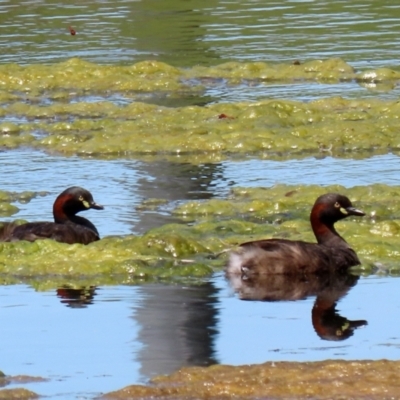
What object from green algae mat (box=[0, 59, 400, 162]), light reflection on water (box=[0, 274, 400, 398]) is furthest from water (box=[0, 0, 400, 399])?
green algae mat (box=[0, 59, 400, 162])

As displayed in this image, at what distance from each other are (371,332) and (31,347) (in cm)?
197

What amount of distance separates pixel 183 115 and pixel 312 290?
25.0ft

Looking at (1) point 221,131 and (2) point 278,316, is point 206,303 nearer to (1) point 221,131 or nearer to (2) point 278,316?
(2) point 278,316

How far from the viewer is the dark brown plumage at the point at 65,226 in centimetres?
1036

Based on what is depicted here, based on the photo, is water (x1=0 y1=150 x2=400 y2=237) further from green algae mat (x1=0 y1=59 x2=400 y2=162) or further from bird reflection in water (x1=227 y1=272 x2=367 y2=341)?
bird reflection in water (x1=227 y1=272 x2=367 y2=341)

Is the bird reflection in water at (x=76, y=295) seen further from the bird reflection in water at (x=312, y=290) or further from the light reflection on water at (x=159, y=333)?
the bird reflection in water at (x=312, y=290)

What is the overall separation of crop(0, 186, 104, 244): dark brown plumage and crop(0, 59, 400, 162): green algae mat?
349 centimetres

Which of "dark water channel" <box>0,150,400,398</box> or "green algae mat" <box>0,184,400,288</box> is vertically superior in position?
"dark water channel" <box>0,150,400,398</box>

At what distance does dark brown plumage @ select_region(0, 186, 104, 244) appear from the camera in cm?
1036

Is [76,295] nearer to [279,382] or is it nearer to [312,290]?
[312,290]

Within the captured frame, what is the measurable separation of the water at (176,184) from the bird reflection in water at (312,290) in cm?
9

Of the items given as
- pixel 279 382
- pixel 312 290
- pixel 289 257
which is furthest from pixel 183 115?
pixel 279 382

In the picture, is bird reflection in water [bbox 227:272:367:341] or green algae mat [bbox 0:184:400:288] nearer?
bird reflection in water [bbox 227:272:367:341]

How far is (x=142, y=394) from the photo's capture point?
6500mm
